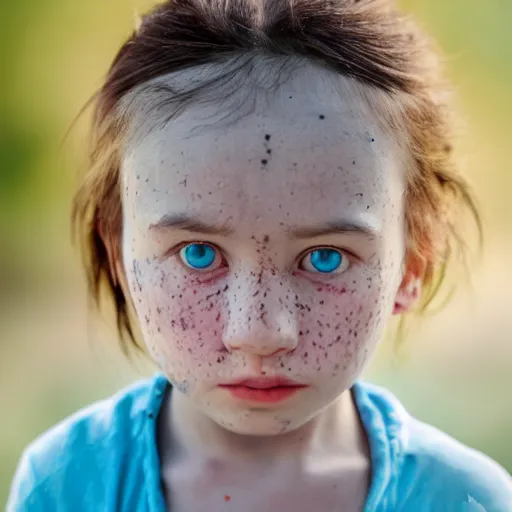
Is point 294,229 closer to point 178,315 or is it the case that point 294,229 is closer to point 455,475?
point 178,315

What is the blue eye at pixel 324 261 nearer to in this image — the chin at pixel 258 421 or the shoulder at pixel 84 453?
the chin at pixel 258 421

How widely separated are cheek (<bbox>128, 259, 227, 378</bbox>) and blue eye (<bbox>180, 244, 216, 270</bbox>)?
0.05 ft

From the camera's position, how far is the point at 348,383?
2.83ft

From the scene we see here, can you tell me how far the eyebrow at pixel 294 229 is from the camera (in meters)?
0.80

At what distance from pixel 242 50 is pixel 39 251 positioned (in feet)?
5.46

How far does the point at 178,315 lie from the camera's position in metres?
0.84

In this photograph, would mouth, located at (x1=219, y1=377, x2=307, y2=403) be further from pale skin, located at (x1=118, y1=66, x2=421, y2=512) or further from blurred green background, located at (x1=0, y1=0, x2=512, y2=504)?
blurred green background, located at (x1=0, y1=0, x2=512, y2=504)

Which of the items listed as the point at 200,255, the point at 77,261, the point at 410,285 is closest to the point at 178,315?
the point at 200,255

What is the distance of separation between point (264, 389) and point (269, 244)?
14 centimetres

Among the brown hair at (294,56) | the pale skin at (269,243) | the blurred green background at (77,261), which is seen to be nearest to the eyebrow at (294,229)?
the pale skin at (269,243)

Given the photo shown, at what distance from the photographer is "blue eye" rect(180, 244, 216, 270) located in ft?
2.71

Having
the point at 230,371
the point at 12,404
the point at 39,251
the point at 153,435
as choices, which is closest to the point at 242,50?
the point at 230,371

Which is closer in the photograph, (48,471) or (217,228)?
(217,228)

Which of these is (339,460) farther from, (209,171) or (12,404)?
(12,404)
